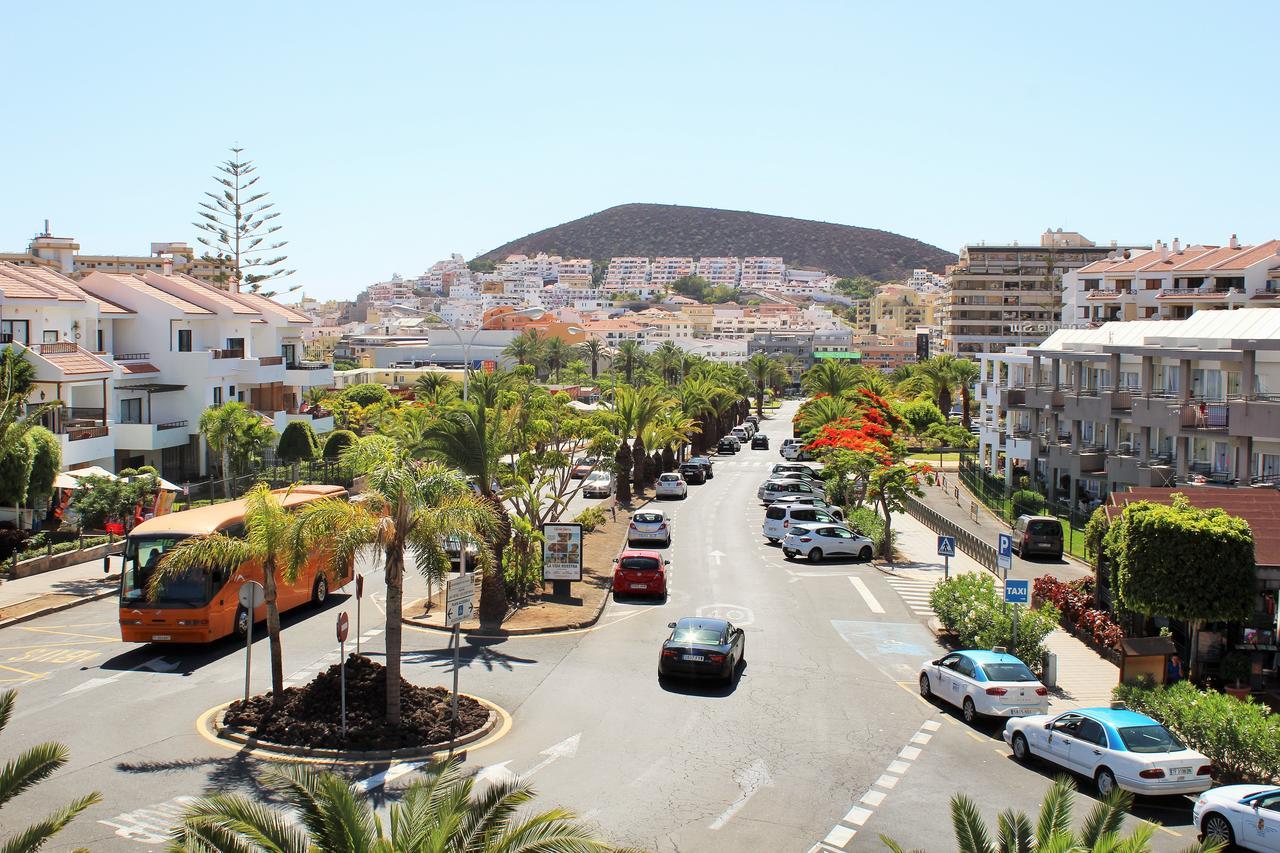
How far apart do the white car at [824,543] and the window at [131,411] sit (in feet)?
93.4

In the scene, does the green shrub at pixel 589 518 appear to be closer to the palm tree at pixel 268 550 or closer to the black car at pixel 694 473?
the palm tree at pixel 268 550

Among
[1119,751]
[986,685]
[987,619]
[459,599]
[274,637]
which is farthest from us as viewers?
[987,619]

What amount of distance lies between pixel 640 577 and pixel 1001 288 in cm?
12082

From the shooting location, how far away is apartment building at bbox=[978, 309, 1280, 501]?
3722 cm

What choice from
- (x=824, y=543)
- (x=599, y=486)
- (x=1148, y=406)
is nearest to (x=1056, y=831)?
(x=824, y=543)

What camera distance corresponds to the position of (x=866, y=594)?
104ft

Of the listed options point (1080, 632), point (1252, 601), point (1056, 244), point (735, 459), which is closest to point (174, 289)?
point (735, 459)

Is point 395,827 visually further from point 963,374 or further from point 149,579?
point 963,374

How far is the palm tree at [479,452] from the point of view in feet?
82.9

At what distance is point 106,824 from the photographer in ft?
44.8

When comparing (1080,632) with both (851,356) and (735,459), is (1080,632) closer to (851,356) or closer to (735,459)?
(735,459)

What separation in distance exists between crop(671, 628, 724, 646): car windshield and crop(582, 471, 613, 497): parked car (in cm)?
3270

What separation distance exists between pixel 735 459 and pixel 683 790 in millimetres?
63666

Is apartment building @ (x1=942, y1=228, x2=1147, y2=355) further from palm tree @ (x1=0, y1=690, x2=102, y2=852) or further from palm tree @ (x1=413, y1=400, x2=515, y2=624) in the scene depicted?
palm tree @ (x1=0, y1=690, x2=102, y2=852)
